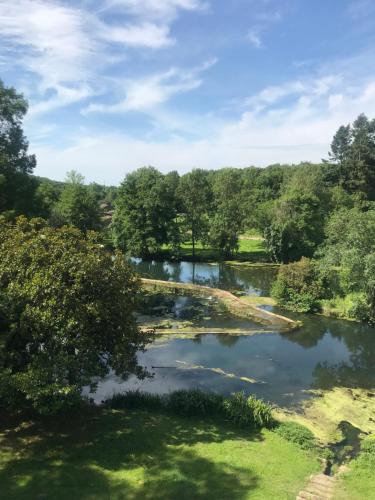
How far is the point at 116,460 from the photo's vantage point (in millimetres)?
12031

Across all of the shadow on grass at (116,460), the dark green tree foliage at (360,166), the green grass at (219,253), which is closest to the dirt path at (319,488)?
the shadow on grass at (116,460)

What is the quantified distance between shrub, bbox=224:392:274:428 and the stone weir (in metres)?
12.0

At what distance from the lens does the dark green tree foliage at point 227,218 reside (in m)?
57.7

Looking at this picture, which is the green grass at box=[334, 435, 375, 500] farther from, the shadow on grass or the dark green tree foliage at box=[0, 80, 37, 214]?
the dark green tree foliage at box=[0, 80, 37, 214]

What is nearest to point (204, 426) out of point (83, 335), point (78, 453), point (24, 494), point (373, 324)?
point (78, 453)

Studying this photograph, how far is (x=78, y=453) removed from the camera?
12.3 m

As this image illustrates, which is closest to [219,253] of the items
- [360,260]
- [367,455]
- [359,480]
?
[360,260]

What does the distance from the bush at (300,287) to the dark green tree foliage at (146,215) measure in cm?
2458

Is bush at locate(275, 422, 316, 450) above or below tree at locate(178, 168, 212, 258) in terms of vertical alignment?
below

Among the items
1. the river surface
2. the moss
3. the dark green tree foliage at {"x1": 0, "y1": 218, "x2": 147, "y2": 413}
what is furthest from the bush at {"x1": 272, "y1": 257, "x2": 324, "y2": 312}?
the dark green tree foliage at {"x1": 0, "y1": 218, "x2": 147, "y2": 413}

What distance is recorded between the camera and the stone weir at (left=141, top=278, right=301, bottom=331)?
29.8 m

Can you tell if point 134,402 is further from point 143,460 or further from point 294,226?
point 294,226

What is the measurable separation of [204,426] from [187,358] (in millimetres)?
8283

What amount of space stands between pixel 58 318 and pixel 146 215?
4551 centimetres
